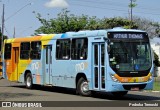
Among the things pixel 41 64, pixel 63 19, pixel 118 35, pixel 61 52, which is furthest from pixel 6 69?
pixel 63 19

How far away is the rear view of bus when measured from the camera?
19.1 meters

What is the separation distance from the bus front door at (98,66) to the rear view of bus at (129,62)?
518mm

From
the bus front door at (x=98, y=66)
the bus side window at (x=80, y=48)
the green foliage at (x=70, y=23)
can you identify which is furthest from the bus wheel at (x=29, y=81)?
the green foliage at (x=70, y=23)

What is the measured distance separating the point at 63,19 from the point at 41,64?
37590mm

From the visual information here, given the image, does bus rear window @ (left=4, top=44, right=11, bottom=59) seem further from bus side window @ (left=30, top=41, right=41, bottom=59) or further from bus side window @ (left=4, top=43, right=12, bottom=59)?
bus side window @ (left=30, top=41, right=41, bottom=59)

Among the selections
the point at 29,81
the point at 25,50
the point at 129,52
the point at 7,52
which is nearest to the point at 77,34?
the point at 129,52

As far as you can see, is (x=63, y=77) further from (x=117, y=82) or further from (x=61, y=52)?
(x=117, y=82)

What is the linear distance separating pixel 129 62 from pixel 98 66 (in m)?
1.44

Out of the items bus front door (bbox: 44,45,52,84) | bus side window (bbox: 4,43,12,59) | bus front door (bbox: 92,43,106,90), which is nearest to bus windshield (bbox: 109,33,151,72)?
bus front door (bbox: 92,43,106,90)

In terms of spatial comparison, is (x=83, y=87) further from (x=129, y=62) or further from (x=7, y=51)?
(x=7, y=51)

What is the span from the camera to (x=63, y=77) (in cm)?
2277

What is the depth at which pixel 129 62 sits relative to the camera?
19.4 meters

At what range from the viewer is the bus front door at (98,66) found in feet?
64.3

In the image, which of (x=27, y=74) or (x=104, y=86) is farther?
(x=27, y=74)
